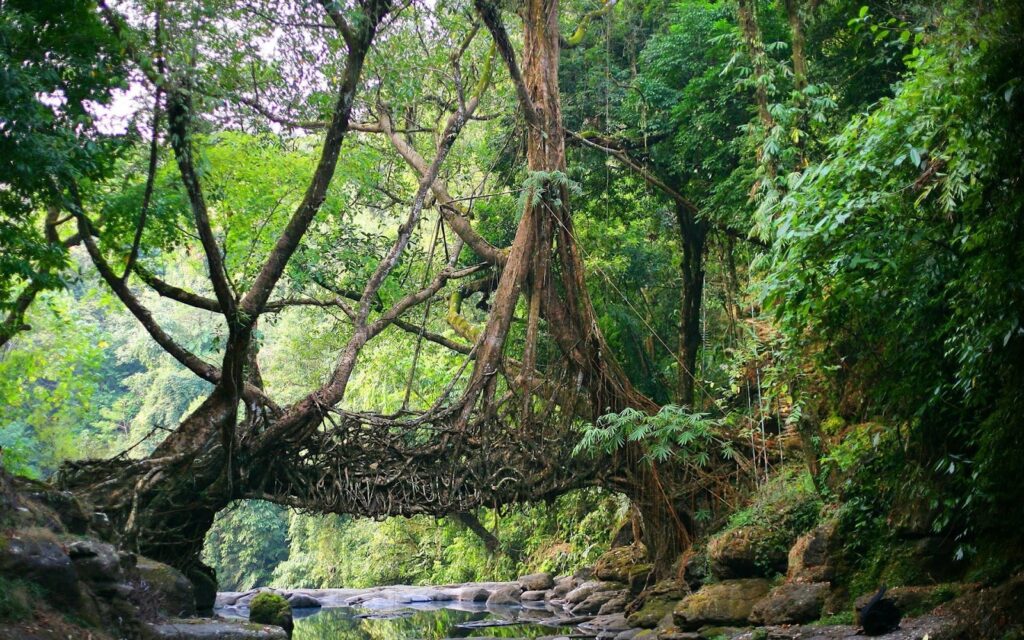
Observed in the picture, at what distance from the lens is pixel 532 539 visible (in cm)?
2252

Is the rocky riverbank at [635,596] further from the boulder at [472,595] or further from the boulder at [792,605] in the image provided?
the boulder at [472,595]

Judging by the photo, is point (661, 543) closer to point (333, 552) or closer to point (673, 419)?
point (673, 419)

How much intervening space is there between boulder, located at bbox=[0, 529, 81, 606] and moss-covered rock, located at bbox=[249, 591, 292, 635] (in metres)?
7.85

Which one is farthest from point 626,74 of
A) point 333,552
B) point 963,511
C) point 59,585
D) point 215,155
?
point 333,552

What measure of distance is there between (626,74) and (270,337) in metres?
20.7

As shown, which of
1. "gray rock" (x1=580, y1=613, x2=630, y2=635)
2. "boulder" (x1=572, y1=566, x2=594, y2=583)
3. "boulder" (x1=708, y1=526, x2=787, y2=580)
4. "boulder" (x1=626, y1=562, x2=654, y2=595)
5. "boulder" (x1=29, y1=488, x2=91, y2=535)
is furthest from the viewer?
"boulder" (x1=572, y1=566, x2=594, y2=583)

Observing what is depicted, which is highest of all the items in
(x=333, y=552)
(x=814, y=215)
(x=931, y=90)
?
(x=931, y=90)

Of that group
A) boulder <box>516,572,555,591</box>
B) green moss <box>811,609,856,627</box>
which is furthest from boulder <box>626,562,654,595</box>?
boulder <box>516,572,555,591</box>

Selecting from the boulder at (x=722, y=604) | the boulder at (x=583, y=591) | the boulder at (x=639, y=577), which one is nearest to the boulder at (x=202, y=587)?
the boulder at (x=722, y=604)

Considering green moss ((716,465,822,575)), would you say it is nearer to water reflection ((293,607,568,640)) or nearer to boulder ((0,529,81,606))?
water reflection ((293,607,568,640))

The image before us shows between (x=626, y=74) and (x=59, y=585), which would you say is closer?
(x=59, y=585)

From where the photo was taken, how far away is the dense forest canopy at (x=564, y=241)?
645 centimetres

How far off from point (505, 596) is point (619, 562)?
160 inches

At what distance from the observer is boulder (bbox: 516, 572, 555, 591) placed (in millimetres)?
18531
